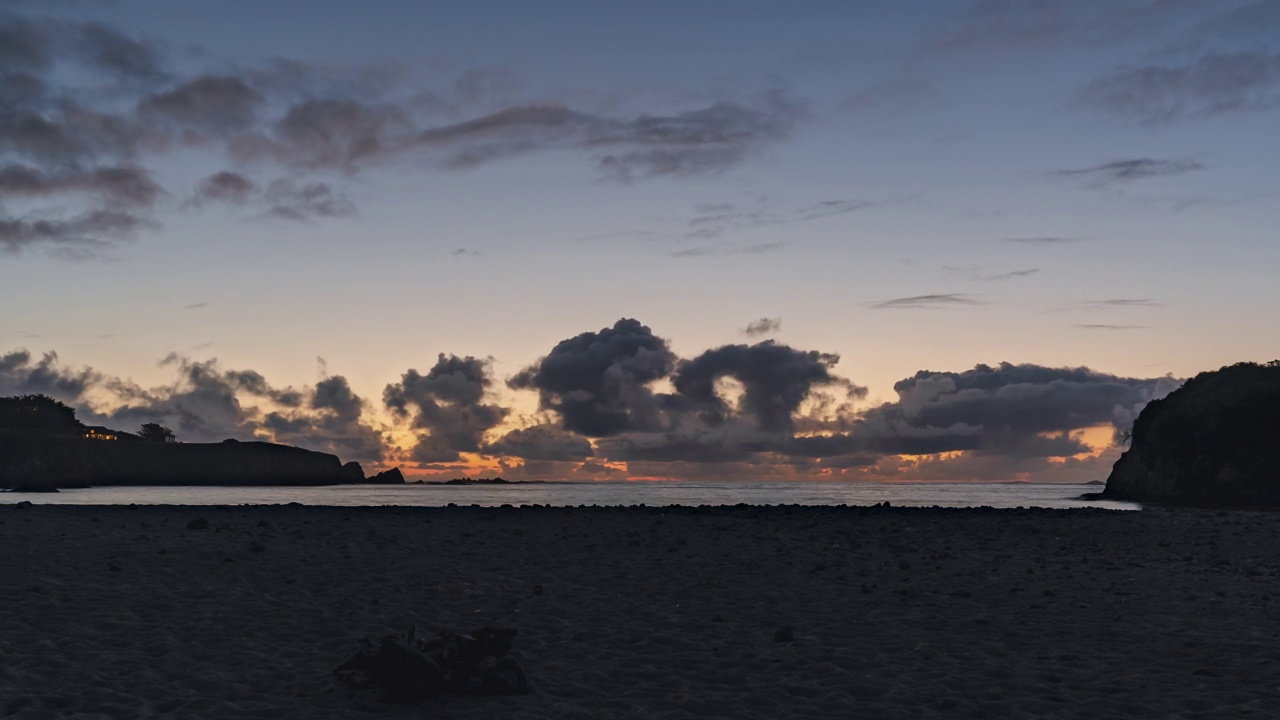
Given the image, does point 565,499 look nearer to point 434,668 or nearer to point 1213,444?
point 1213,444

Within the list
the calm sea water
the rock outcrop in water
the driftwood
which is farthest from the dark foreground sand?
the rock outcrop in water

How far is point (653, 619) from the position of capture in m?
13.3

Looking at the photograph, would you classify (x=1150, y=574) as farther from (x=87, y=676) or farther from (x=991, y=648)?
(x=87, y=676)

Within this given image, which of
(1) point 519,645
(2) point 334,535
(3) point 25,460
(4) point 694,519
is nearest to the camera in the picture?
(1) point 519,645

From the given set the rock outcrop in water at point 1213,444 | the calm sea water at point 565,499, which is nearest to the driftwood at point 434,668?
the calm sea water at point 565,499

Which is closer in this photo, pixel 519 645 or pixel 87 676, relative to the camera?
pixel 87 676

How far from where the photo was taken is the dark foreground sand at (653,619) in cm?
904

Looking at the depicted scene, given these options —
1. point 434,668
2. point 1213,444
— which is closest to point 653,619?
point 434,668

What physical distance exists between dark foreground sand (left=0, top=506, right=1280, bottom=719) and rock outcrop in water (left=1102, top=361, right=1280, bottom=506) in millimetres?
51750

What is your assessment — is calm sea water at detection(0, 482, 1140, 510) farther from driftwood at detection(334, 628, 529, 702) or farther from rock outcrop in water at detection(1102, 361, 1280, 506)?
driftwood at detection(334, 628, 529, 702)

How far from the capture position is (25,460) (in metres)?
189

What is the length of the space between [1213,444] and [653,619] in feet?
242

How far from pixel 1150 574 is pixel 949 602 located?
21.4 feet

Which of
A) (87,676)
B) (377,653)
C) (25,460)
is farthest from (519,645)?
(25,460)
